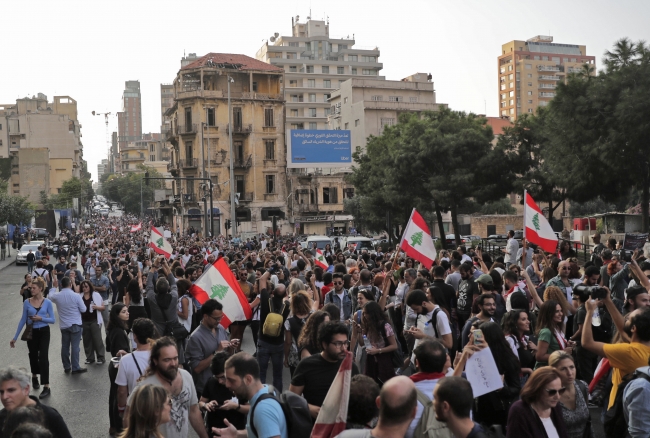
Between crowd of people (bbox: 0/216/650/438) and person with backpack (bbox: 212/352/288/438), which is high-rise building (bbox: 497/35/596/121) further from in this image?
person with backpack (bbox: 212/352/288/438)

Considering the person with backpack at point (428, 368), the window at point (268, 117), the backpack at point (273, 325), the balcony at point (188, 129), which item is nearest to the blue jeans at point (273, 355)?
the backpack at point (273, 325)

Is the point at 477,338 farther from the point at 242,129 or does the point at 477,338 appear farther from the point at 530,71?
the point at 530,71

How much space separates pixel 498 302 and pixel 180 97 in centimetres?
6700

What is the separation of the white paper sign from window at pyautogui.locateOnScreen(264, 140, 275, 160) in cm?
7044

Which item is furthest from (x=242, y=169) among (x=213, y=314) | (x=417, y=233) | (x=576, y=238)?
(x=213, y=314)

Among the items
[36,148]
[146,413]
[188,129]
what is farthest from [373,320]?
[36,148]

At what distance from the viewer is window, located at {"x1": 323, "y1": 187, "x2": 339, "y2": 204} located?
7479 cm

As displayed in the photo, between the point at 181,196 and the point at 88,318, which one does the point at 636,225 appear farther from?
the point at 181,196

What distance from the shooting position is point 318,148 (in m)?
49.9

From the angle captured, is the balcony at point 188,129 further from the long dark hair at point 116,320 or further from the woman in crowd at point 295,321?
the woman in crowd at point 295,321

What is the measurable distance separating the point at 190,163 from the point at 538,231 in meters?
63.1

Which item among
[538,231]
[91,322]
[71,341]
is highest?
[538,231]

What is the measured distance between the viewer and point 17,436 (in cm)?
393

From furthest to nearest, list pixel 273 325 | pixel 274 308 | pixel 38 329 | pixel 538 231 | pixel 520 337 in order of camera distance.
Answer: pixel 538 231 < pixel 38 329 < pixel 274 308 < pixel 273 325 < pixel 520 337
